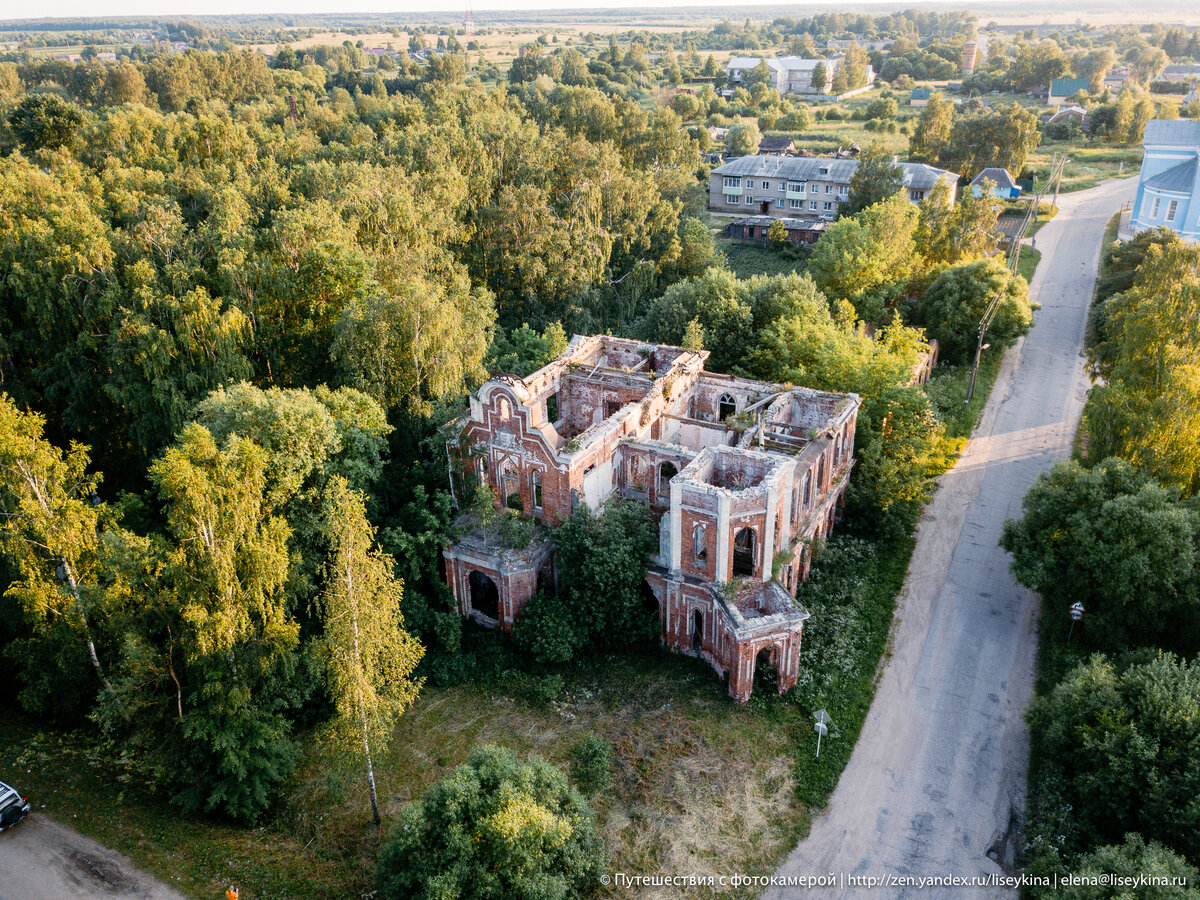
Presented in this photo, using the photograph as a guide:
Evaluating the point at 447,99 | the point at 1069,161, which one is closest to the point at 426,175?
the point at 447,99

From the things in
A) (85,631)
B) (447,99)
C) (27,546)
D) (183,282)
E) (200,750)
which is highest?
(447,99)

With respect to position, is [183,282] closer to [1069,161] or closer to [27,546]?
[27,546]

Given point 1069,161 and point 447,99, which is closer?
point 447,99

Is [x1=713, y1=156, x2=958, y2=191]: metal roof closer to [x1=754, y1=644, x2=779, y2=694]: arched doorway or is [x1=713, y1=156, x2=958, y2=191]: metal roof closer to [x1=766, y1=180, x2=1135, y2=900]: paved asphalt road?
[x1=766, y1=180, x2=1135, y2=900]: paved asphalt road

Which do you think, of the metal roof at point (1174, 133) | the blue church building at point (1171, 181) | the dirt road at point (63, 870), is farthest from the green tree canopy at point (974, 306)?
the dirt road at point (63, 870)

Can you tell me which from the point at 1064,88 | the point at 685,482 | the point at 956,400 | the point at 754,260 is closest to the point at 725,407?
the point at 685,482

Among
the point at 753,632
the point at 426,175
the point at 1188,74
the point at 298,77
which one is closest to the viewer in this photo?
the point at 753,632

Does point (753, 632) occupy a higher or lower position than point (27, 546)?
lower

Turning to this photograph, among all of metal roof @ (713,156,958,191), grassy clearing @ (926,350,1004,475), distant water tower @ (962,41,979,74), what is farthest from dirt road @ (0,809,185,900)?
distant water tower @ (962,41,979,74)
